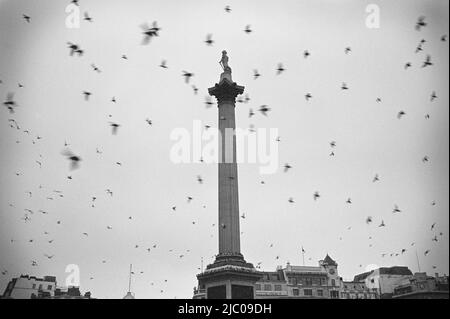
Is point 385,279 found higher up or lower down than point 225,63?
lower down

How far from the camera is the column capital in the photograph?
40.1 meters

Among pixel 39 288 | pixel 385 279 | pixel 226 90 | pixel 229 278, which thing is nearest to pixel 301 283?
pixel 385 279

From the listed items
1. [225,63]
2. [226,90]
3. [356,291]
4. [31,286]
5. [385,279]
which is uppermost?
[225,63]

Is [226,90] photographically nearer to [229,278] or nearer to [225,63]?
[225,63]

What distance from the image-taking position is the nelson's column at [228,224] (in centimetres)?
3366

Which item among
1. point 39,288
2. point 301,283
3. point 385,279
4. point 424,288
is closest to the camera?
point 424,288

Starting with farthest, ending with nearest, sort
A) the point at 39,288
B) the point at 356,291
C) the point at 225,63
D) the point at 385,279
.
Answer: the point at 385,279 → the point at 356,291 → the point at 39,288 → the point at 225,63

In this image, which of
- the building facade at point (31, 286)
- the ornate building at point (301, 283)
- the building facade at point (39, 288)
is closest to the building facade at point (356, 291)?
the ornate building at point (301, 283)

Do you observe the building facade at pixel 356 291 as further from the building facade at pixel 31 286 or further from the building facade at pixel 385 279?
the building facade at pixel 31 286

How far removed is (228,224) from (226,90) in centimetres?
1203

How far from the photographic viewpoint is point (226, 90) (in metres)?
40.1
